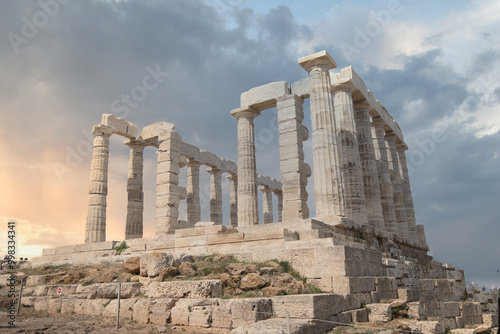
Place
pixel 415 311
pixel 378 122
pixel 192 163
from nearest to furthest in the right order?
pixel 415 311 < pixel 378 122 < pixel 192 163

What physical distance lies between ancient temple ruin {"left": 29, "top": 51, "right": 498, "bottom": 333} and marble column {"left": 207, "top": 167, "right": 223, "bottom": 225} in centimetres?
9

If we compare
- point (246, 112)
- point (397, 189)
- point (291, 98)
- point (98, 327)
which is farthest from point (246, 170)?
point (98, 327)

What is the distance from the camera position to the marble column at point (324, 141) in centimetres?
1781

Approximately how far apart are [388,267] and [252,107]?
523 inches

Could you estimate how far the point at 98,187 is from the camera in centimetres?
2497

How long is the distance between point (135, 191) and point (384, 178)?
55.6ft

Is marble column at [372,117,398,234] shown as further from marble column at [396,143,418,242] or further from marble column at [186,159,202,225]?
marble column at [186,159,202,225]

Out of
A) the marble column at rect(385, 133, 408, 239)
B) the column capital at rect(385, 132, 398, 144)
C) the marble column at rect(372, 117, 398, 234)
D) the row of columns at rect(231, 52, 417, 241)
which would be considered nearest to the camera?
the row of columns at rect(231, 52, 417, 241)

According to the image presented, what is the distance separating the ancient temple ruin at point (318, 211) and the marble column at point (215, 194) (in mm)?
90

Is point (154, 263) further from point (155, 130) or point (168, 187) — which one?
point (155, 130)

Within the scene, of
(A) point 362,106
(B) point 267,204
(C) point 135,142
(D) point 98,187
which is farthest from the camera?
(B) point 267,204

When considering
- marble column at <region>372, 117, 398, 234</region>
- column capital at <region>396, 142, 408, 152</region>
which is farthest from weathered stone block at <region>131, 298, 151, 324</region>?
column capital at <region>396, 142, 408, 152</region>

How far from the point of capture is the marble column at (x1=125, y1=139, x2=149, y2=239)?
26.4 metres

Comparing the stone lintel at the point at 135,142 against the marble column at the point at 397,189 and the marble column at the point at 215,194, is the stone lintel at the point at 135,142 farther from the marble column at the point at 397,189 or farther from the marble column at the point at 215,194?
the marble column at the point at 397,189
